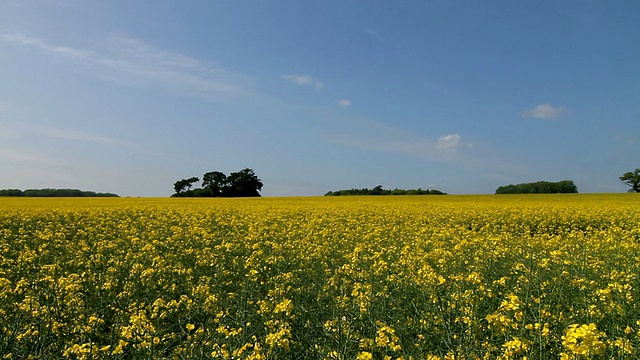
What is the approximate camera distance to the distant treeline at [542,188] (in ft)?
199

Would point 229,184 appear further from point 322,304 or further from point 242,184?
point 322,304

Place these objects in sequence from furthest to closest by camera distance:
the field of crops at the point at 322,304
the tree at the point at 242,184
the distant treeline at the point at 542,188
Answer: the tree at the point at 242,184, the distant treeline at the point at 542,188, the field of crops at the point at 322,304

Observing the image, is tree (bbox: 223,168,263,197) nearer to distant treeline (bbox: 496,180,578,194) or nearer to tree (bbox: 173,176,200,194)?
tree (bbox: 173,176,200,194)

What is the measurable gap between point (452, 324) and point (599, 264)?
4.07 m

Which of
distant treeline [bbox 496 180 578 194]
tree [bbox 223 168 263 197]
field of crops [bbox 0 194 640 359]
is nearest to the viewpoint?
field of crops [bbox 0 194 640 359]

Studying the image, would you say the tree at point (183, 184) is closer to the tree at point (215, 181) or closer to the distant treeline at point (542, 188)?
the tree at point (215, 181)

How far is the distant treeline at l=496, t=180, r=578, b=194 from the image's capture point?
60594 mm

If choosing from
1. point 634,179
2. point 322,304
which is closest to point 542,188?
point 634,179

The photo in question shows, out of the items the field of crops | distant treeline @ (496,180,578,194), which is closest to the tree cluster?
distant treeline @ (496,180,578,194)

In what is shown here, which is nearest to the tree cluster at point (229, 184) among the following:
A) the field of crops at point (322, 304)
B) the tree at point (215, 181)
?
the tree at point (215, 181)

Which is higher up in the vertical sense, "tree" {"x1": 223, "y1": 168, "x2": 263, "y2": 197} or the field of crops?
"tree" {"x1": 223, "y1": 168, "x2": 263, "y2": 197}

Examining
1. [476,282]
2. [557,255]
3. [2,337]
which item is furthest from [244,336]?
[557,255]

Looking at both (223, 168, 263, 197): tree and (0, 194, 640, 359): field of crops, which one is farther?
(223, 168, 263, 197): tree

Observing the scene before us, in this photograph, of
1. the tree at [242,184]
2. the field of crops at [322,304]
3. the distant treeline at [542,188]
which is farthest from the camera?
the tree at [242,184]
